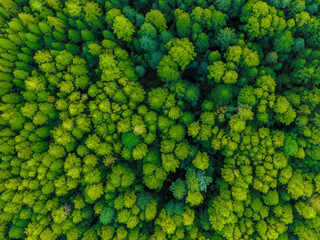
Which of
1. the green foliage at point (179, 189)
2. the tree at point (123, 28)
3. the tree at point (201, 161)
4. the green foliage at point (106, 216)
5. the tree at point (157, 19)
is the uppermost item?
the tree at point (157, 19)

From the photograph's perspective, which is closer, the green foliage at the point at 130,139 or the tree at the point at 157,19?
the green foliage at the point at 130,139

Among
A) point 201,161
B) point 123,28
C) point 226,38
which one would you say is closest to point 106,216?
point 201,161

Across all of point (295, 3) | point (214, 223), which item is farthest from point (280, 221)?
point (295, 3)

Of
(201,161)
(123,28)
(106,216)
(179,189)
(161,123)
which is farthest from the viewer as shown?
(123,28)

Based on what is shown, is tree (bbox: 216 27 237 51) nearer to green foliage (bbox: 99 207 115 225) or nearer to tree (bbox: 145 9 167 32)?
tree (bbox: 145 9 167 32)

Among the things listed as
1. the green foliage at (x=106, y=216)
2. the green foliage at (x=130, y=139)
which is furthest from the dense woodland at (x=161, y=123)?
the green foliage at (x=130, y=139)

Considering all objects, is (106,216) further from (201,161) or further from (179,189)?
(201,161)

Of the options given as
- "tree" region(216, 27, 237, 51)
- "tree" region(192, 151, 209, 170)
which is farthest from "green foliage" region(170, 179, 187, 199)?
"tree" region(216, 27, 237, 51)

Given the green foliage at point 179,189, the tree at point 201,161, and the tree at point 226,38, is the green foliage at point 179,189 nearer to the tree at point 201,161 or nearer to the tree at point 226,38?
the tree at point 201,161
